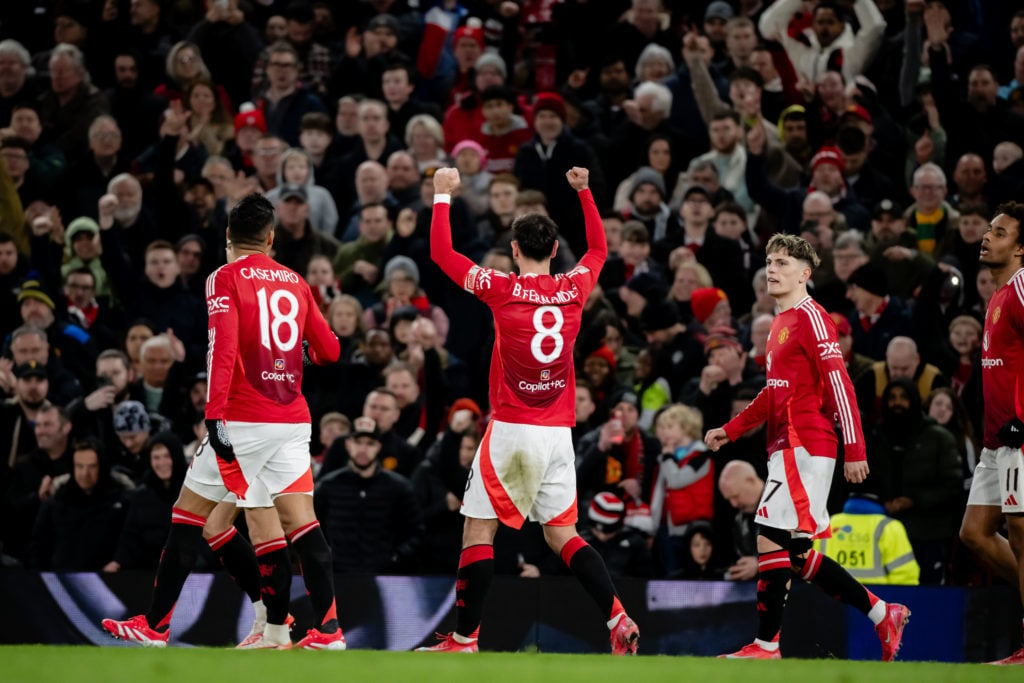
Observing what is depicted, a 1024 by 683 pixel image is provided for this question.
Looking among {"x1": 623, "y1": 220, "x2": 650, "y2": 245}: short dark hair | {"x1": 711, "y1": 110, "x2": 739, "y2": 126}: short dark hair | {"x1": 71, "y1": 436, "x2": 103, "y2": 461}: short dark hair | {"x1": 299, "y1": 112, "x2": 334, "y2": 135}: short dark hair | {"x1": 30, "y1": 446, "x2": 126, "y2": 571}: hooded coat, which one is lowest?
{"x1": 30, "y1": 446, "x2": 126, "y2": 571}: hooded coat

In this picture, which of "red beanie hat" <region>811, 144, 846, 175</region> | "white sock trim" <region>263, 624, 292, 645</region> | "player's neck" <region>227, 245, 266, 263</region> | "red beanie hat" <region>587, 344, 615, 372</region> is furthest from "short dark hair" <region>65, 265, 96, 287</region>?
"white sock trim" <region>263, 624, 292, 645</region>

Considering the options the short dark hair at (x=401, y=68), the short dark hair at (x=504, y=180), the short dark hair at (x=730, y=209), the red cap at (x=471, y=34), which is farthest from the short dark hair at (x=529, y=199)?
the red cap at (x=471, y=34)

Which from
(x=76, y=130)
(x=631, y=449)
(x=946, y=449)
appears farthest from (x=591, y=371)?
(x=76, y=130)

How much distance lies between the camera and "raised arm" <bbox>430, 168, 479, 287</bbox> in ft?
28.8

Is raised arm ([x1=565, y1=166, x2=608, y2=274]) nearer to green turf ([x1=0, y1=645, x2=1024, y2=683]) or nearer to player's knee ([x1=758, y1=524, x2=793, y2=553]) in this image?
player's knee ([x1=758, y1=524, x2=793, y2=553])

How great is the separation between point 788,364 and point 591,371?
4.51 m

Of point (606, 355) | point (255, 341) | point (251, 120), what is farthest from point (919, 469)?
point (251, 120)

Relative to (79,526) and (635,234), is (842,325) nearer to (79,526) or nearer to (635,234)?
(635,234)

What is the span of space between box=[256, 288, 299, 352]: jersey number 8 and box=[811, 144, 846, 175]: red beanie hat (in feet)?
27.6

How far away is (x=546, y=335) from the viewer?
8.70 meters

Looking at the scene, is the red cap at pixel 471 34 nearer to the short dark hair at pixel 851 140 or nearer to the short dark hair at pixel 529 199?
the short dark hair at pixel 529 199

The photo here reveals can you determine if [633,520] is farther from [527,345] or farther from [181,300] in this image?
[181,300]

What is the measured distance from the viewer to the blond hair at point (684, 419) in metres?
12.6

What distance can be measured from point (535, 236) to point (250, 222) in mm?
1597
